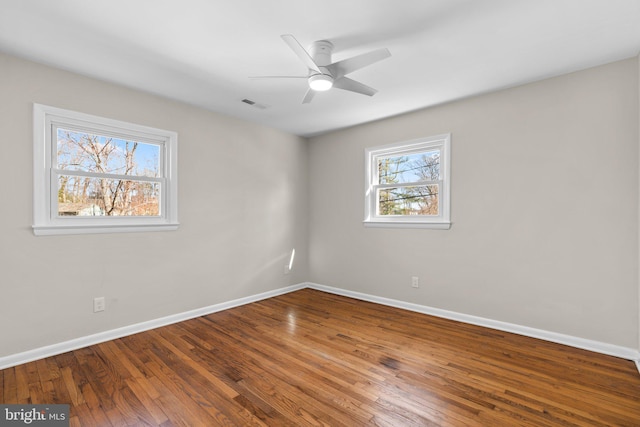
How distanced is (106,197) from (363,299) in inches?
129

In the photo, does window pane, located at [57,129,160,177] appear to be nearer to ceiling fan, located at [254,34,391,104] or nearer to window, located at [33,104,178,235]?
window, located at [33,104,178,235]

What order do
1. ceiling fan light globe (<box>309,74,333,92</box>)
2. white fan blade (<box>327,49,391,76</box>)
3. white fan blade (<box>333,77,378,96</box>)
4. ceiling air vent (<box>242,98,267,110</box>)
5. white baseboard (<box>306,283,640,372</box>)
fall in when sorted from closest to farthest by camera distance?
white fan blade (<box>327,49,391,76</box>), ceiling fan light globe (<box>309,74,333,92</box>), white fan blade (<box>333,77,378,96</box>), white baseboard (<box>306,283,640,372</box>), ceiling air vent (<box>242,98,267,110</box>)

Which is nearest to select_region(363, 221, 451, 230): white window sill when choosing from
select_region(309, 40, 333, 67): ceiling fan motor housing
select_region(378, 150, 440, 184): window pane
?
select_region(378, 150, 440, 184): window pane

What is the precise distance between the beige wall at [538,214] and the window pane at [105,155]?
284 cm

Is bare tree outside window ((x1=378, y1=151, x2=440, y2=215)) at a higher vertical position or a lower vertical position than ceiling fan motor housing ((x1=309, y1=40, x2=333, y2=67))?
lower

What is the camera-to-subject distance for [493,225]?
10.5 ft

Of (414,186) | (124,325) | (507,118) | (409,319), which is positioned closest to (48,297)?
(124,325)

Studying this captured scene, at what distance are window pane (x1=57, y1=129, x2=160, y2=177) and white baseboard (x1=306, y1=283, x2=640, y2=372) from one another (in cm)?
308

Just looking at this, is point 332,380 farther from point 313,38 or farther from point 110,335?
point 313,38

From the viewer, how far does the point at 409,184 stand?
3926mm

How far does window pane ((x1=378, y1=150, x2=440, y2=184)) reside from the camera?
12.3 ft

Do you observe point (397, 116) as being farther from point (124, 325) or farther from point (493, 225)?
point (124, 325)

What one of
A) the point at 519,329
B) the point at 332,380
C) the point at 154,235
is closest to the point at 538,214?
the point at 519,329

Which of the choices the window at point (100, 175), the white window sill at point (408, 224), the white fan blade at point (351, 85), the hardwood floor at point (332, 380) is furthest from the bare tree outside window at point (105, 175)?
the white window sill at point (408, 224)
